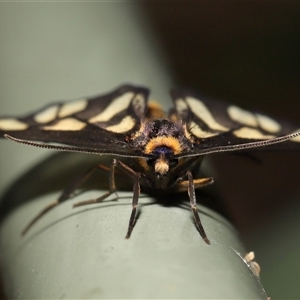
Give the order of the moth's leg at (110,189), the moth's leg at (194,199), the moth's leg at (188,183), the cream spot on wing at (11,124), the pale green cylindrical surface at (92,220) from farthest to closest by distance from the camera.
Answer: the cream spot on wing at (11,124)
the moth's leg at (188,183)
the moth's leg at (110,189)
the moth's leg at (194,199)
the pale green cylindrical surface at (92,220)

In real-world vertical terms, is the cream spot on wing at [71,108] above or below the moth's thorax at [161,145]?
above

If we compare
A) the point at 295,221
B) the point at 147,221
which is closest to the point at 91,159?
the point at 147,221

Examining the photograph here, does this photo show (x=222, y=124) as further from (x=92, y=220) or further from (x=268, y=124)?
(x=92, y=220)

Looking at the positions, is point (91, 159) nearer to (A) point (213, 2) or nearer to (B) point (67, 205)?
(B) point (67, 205)

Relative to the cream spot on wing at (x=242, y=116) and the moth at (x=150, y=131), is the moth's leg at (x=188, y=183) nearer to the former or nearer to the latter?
the moth at (x=150, y=131)

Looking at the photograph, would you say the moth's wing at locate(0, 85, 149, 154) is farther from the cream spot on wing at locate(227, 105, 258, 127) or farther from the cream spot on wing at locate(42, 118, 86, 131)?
the cream spot on wing at locate(227, 105, 258, 127)

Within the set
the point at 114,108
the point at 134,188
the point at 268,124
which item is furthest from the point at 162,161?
the point at 268,124

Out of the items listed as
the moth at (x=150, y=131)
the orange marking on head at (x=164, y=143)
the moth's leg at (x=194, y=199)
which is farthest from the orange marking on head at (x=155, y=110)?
the moth's leg at (x=194, y=199)

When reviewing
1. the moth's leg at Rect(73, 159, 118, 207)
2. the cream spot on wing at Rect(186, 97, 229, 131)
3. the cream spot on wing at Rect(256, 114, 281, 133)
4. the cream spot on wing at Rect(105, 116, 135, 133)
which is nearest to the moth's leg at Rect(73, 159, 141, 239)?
the moth's leg at Rect(73, 159, 118, 207)
